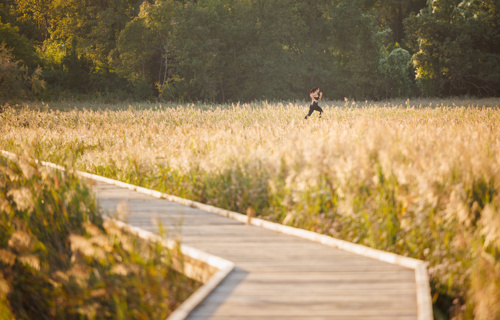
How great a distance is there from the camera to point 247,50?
37.3 m

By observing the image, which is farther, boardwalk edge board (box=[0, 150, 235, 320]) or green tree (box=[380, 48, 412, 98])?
green tree (box=[380, 48, 412, 98])

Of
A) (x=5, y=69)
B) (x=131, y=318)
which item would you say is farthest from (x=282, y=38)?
(x=131, y=318)

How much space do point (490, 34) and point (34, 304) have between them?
116 feet

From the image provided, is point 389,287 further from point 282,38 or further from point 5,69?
point 282,38

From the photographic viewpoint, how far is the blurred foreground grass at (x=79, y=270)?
369 centimetres

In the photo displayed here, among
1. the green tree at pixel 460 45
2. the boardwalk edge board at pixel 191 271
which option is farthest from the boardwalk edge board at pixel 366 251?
the green tree at pixel 460 45

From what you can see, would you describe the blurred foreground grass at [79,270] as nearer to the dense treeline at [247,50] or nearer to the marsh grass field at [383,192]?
the marsh grass field at [383,192]

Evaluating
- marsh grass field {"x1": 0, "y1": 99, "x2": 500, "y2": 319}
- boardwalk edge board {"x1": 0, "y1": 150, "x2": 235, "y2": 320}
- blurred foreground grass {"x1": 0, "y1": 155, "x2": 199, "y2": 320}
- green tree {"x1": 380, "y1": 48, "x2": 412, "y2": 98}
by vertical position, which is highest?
green tree {"x1": 380, "y1": 48, "x2": 412, "y2": 98}

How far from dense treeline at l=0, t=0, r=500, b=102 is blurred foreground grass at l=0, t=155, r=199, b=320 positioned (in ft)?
91.5

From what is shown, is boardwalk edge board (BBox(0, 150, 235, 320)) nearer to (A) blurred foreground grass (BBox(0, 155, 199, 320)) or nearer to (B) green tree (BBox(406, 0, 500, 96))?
(A) blurred foreground grass (BBox(0, 155, 199, 320))

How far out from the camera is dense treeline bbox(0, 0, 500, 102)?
33.1 meters

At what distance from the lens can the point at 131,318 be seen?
387cm

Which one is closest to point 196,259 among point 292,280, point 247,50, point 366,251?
point 292,280

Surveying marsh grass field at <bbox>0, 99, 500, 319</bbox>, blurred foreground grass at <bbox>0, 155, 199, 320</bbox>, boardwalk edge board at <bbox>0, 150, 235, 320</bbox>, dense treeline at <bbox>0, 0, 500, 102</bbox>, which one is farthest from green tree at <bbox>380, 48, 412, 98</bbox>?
boardwalk edge board at <bbox>0, 150, 235, 320</bbox>
